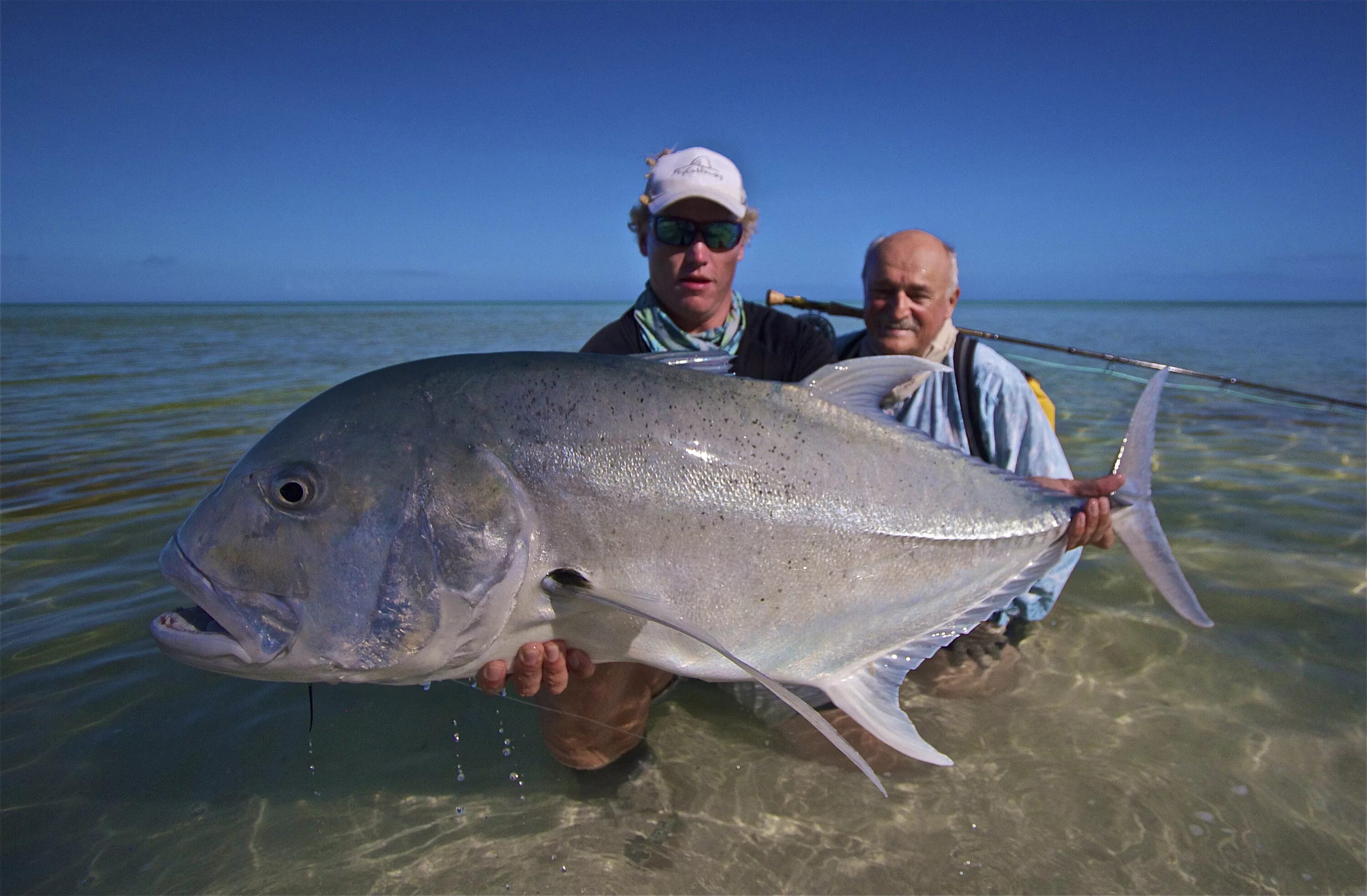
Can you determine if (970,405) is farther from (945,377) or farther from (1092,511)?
(1092,511)

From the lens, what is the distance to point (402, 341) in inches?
934

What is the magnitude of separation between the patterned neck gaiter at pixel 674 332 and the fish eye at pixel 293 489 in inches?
74.1

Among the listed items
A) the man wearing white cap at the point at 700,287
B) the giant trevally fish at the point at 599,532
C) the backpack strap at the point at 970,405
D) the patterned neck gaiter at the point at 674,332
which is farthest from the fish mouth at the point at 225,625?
the backpack strap at the point at 970,405

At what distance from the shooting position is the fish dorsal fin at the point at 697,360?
6.46ft

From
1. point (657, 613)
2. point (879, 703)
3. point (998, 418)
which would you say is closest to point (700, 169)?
point (998, 418)

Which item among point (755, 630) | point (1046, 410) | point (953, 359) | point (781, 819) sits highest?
point (953, 359)

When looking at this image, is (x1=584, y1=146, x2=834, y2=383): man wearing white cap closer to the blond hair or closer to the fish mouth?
the blond hair

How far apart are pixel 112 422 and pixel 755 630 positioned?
941 cm

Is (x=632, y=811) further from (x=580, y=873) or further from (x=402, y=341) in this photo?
(x=402, y=341)

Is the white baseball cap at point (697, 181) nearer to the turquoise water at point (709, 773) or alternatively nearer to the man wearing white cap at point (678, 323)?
the man wearing white cap at point (678, 323)

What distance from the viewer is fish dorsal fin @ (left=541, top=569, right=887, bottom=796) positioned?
1.66m

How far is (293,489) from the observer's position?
1.62 meters

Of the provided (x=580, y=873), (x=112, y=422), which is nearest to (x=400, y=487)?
(x=580, y=873)

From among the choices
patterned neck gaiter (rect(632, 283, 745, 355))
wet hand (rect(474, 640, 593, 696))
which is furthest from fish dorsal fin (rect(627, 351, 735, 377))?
patterned neck gaiter (rect(632, 283, 745, 355))
